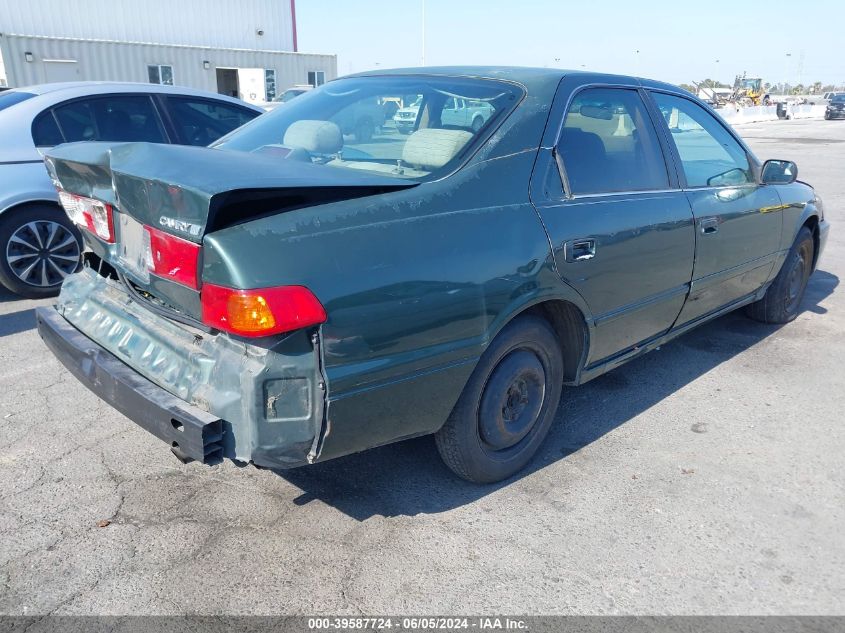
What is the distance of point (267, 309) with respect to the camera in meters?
2.02

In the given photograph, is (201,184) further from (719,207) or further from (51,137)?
(51,137)

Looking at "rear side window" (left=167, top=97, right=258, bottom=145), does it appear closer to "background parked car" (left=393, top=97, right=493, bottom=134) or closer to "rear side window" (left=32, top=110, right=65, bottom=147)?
"rear side window" (left=32, top=110, right=65, bottom=147)

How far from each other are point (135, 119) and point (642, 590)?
194 inches

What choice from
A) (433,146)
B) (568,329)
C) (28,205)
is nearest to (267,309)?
(433,146)

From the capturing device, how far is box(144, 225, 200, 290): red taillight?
2158 mm

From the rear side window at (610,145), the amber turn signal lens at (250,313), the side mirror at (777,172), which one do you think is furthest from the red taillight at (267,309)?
the side mirror at (777,172)

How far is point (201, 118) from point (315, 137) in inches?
121

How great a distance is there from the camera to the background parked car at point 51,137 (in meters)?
4.84

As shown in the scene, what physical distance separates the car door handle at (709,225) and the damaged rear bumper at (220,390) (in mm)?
2435

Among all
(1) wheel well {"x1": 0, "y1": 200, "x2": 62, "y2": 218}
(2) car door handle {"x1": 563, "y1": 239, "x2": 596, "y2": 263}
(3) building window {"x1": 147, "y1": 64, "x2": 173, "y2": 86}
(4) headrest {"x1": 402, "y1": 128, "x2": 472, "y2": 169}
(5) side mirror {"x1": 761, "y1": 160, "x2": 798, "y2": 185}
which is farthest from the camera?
(3) building window {"x1": 147, "y1": 64, "x2": 173, "y2": 86}

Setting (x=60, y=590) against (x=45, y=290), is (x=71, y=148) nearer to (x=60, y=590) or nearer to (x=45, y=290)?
(x=60, y=590)

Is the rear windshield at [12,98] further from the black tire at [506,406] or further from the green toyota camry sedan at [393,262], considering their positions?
the black tire at [506,406]

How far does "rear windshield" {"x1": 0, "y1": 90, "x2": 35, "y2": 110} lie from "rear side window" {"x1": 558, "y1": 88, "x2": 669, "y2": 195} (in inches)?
166

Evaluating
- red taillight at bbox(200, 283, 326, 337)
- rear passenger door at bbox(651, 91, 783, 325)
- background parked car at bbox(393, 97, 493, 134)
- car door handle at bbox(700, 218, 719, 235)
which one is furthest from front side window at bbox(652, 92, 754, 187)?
red taillight at bbox(200, 283, 326, 337)
